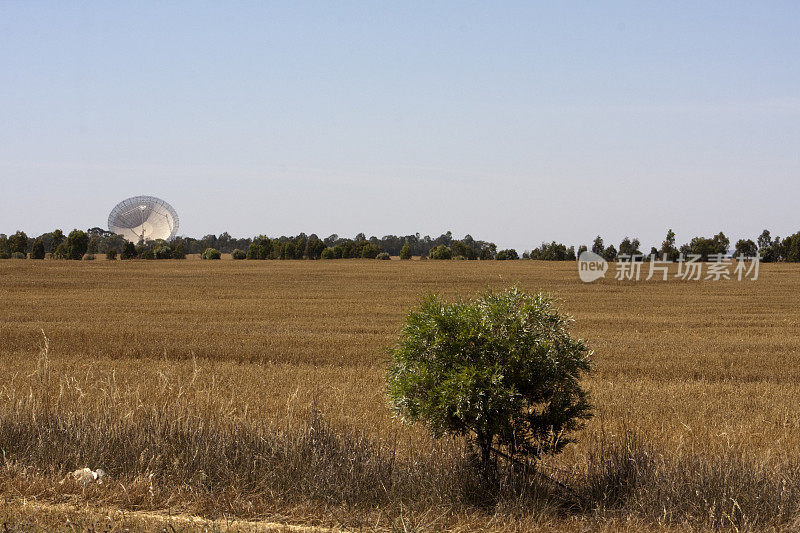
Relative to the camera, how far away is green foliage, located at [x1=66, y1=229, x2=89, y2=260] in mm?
122625

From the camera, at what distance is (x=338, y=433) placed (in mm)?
9773

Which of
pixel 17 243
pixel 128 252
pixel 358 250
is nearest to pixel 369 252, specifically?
pixel 358 250

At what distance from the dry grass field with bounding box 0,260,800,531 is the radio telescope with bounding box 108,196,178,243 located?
3906 inches

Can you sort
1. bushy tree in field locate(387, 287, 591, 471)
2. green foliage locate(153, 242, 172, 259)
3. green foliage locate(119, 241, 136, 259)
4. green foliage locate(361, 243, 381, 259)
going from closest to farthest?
bushy tree in field locate(387, 287, 591, 471), green foliage locate(119, 241, 136, 259), green foliage locate(153, 242, 172, 259), green foliage locate(361, 243, 381, 259)

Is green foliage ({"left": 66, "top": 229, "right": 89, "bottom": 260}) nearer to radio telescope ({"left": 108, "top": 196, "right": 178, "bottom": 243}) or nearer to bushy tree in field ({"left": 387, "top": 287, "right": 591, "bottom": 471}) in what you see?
radio telescope ({"left": 108, "top": 196, "right": 178, "bottom": 243})

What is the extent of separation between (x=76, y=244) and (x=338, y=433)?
126670 mm

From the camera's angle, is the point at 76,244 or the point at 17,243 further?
the point at 17,243

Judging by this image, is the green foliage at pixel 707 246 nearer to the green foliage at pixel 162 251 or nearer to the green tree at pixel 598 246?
the green tree at pixel 598 246

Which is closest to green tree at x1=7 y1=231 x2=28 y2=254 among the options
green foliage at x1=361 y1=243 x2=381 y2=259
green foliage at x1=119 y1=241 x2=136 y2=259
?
green foliage at x1=119 y1=241 x2=136 y2=259

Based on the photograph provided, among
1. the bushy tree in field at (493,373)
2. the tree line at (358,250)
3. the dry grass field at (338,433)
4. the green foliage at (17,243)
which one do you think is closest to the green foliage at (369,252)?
the tree line at (358,250)

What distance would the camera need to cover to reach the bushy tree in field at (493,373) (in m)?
7.86

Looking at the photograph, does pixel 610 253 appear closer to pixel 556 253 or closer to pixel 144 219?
pixel 556 253

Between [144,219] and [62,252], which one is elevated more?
[144,219]

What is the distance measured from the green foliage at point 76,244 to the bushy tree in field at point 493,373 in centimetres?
12740
